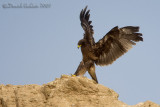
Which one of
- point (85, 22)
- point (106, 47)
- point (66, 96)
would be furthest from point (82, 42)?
point (66, 96)

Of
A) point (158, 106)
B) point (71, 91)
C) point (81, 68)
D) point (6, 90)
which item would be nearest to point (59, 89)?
point (71, 91)

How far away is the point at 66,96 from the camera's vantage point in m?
6.05

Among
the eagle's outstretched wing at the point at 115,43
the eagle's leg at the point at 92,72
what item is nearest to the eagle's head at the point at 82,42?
the eagle's outstretched wing at the point at 115,43

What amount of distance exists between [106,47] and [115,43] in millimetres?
329

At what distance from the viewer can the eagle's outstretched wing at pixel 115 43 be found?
29.7ft

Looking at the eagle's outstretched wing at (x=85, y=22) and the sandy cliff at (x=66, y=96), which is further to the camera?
the eagle's outstretched wing at (x=85, y=22)

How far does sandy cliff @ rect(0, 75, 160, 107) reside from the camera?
5949mm

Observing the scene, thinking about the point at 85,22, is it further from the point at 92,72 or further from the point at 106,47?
the point at 92,72

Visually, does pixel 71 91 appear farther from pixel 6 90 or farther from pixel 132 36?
pixel 132 36

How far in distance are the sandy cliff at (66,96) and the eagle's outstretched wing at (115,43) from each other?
3166mm

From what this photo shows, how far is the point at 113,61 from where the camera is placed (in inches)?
374

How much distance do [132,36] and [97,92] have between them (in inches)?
140

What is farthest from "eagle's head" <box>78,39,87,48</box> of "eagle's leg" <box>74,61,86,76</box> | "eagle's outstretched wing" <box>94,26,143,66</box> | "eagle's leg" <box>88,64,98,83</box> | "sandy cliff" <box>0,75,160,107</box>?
"sandy cliff" <box>0,75,160,107</box>

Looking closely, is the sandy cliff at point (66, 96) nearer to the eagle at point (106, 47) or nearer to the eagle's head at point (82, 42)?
the eagle at point (106, 47)
